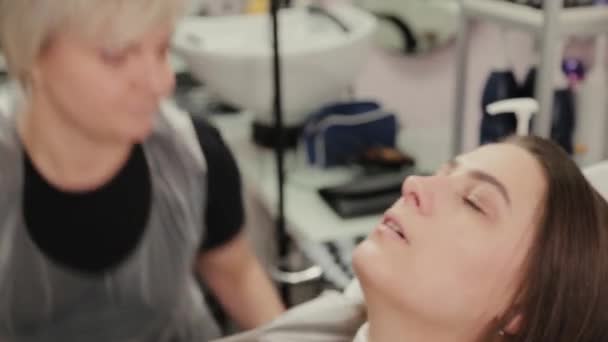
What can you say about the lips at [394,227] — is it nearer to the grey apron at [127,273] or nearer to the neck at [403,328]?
the neck at [403,328]

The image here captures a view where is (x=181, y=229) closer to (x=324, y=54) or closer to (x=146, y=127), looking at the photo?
(x=146, y=127)

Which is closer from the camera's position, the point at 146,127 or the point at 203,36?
the point at 146,127

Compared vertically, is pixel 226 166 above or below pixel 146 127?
below

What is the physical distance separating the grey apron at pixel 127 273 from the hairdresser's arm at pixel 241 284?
0.05 meters

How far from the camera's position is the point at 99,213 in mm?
1171

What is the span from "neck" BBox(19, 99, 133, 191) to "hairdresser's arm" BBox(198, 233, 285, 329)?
27 centimetres

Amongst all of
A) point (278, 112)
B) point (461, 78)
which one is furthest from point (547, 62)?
point (278, 112)

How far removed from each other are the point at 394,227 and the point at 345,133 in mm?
934

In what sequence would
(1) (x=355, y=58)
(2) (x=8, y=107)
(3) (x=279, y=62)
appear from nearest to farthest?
(2) (x=8, y=107)
(3) (x=279, y=62)
(1) (x=355, y=58)

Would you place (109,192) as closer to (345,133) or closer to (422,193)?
(422,193)

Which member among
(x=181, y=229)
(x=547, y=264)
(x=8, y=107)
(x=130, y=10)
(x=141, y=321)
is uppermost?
(x=130, y=10)

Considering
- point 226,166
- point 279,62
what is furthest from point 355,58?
point 226,166

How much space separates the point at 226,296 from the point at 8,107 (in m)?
0.47

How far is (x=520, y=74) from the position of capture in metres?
1.86
